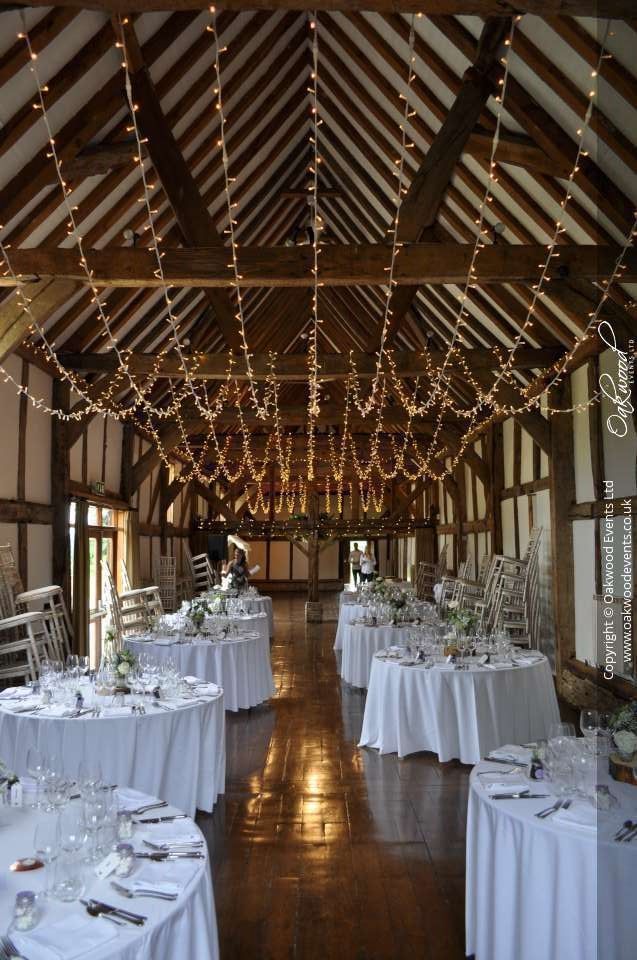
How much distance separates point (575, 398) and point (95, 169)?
5756mm

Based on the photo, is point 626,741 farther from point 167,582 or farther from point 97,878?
point 167,582

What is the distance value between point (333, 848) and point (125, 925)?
8.40ft

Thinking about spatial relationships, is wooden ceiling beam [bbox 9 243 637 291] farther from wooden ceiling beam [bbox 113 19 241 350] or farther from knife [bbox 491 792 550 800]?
knife [bbox 491 792 550 800]

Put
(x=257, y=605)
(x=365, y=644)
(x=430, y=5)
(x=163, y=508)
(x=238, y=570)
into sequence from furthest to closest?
(x=163, y=508), (x=257, y=605), (x=238, y=570), (x=365, y=644), (x=430, y=5)

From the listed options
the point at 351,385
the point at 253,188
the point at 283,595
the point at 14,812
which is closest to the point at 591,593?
the point at 351,385

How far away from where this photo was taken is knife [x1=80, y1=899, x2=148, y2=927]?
6.52 ft

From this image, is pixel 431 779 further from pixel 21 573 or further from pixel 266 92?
pixel 266 92

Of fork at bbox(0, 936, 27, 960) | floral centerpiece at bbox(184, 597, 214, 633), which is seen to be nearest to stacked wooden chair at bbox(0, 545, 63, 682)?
floral centerpiece at bbox(184, 597, 214, 633)

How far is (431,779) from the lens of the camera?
5504 mm

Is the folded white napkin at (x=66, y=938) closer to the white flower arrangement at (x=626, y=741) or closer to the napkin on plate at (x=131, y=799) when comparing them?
the napkin on plate at (x=131, y=799)

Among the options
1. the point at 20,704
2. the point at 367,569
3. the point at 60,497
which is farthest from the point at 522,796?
the point at 367,569

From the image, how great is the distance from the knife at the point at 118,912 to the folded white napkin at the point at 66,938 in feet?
0.13

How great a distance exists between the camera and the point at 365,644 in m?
8.81

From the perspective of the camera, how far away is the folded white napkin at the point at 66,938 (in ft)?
6.08
